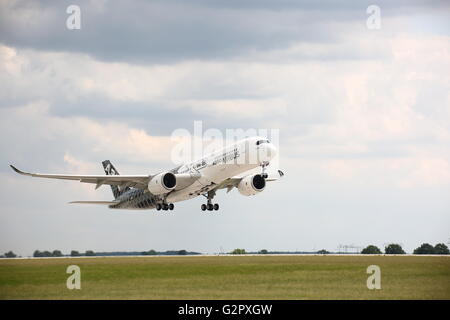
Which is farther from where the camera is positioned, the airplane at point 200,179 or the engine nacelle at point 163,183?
the engine nacelle at point 163,183

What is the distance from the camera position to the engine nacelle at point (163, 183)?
290 feet

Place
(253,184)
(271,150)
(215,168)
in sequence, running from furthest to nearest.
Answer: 1. (253,184)
2. (215,168)
3. (271,150)

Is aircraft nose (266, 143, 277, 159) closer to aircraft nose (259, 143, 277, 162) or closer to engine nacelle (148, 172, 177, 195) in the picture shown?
aircraft nose (259, 143, 277, 162)

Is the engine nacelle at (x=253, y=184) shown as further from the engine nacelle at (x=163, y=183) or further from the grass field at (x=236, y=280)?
the grass field at (x=236, y=280)

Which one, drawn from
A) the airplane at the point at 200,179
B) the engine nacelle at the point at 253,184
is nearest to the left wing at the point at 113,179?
the airplane at the point at 200,179

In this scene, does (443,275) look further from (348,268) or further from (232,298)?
(232,298)

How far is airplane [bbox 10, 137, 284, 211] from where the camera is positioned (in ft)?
269

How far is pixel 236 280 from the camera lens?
62.5 meters

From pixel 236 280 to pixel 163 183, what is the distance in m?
27.6

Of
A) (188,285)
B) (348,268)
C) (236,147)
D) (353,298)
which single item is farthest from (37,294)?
(236,147)

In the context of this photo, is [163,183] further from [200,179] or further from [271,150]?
[271,150]

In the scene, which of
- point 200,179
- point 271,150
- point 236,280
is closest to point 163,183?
point 200,179

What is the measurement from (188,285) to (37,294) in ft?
32.9
